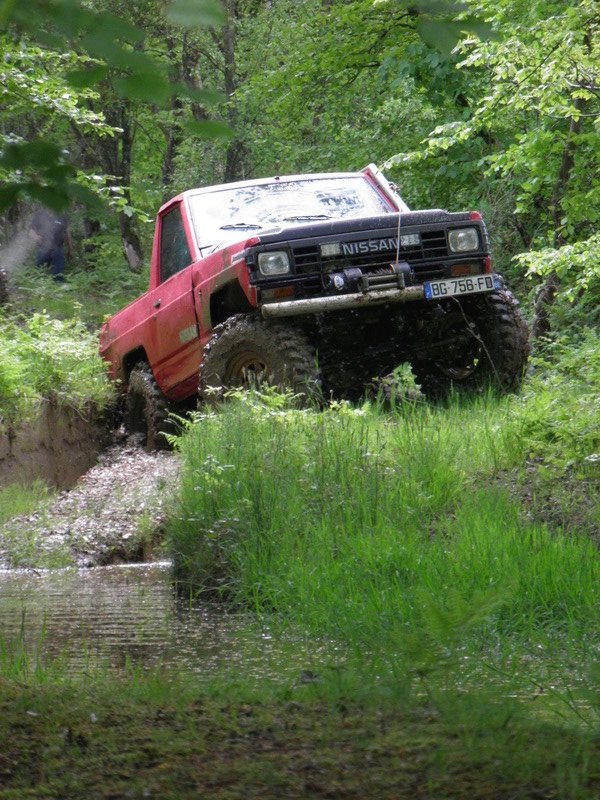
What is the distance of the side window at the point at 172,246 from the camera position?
9355 mm

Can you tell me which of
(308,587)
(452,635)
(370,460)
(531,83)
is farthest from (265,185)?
(452,635)

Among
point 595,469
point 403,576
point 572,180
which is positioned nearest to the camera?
point 403,576

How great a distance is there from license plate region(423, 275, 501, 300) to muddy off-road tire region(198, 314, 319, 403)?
0.91 meters

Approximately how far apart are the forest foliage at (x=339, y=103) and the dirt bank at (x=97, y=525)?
211cm

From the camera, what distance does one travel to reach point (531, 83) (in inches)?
Result: 412

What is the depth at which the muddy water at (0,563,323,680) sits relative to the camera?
393 centimetres

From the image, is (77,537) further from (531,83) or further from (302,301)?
(531,83)

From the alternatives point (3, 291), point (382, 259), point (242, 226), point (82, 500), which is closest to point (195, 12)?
point (382, 259)

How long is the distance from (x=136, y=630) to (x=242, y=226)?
4959 millimetres

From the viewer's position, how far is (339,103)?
1903 cm

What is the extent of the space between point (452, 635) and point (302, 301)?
479cm

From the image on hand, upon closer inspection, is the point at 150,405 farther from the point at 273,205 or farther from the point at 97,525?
the point at 97,525

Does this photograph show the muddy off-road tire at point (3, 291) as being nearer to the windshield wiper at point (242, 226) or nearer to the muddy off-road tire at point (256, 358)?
the windshield wiper at point (242, 226)

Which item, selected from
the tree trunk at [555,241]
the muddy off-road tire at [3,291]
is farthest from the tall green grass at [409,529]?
the muddy off-road tire at [3,291]
